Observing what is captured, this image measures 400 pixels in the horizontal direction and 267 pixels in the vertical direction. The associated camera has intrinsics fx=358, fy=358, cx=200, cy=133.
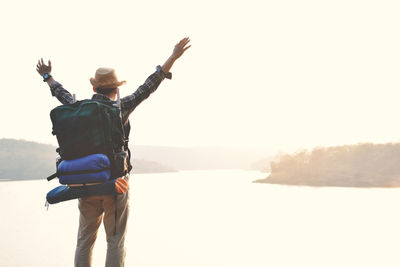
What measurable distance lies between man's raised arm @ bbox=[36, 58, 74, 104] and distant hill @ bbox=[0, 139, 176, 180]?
109640 mm

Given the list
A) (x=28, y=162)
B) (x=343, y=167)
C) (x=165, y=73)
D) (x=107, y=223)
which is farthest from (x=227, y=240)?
(x=28, y=162)

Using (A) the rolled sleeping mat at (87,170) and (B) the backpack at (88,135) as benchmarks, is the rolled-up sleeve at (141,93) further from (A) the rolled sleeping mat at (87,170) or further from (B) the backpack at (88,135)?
(A) the rolled sleeping mat at (87,170)

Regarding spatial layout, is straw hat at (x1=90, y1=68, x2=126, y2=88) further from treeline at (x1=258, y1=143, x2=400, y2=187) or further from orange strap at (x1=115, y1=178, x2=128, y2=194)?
treeline at (x1=258, y1=143, x2=400, y2=187)

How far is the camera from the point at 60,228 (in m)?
11.5

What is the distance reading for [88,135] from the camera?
300cm

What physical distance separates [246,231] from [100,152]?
8.18 meters

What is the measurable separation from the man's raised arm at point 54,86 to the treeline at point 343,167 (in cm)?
5198

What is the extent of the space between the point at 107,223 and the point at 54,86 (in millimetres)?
1576

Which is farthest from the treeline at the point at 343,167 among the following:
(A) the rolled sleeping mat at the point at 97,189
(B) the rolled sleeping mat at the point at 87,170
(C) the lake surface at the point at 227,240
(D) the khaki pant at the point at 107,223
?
(B) the rolled sleeping mat at the point at 87,170

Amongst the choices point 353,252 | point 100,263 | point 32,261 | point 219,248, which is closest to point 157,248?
point 219,248

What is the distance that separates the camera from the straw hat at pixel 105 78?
332cm

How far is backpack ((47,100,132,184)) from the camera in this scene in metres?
2.99

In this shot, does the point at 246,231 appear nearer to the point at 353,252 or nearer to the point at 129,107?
the point at 353,252

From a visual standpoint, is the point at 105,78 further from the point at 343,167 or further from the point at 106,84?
the point at 343,167
